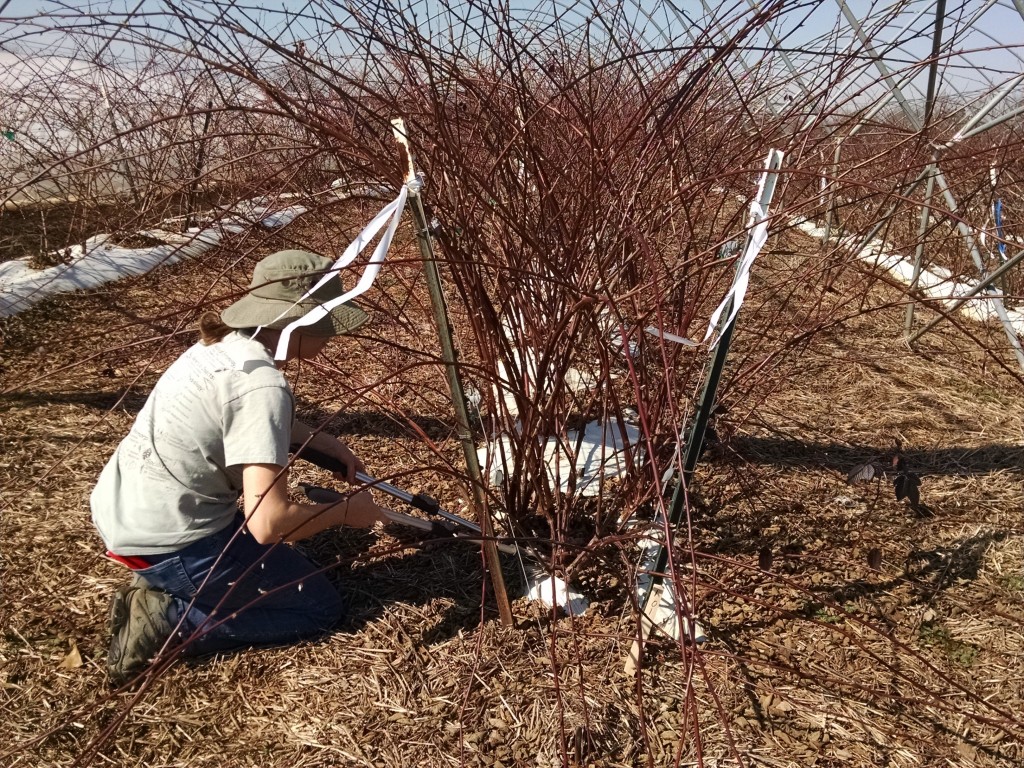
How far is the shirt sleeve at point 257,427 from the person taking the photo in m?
1.40

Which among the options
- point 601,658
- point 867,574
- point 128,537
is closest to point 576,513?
point 601,658

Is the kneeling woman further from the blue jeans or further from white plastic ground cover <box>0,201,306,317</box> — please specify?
white plastic ground cover <box>0,201,306,317</box>

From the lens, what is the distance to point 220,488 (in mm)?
1559

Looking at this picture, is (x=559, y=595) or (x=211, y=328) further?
(x=559, y=595)

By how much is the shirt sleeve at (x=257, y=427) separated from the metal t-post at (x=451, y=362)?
1.14 feet

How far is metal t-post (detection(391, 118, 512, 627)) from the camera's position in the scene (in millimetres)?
1248

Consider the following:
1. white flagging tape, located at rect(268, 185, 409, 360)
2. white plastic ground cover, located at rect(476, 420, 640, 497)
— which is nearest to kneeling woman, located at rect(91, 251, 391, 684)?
white flagging tape, located at rect(268, 185, 409, 360)

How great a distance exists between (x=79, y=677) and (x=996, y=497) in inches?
103

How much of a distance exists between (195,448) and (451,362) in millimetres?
618

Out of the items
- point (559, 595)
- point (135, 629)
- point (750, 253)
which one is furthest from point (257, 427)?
point (750, 253)

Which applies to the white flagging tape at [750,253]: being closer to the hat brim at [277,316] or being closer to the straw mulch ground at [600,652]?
the straw mulch ground at [600,652]

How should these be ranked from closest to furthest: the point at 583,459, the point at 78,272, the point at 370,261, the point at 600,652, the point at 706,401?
the point at 370,261
the point at 706,401
the point at 600,652
the point at 583,459
the point at 78,272

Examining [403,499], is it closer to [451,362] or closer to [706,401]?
[451,362]

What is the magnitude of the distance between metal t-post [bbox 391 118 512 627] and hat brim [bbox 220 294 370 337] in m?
0.24
